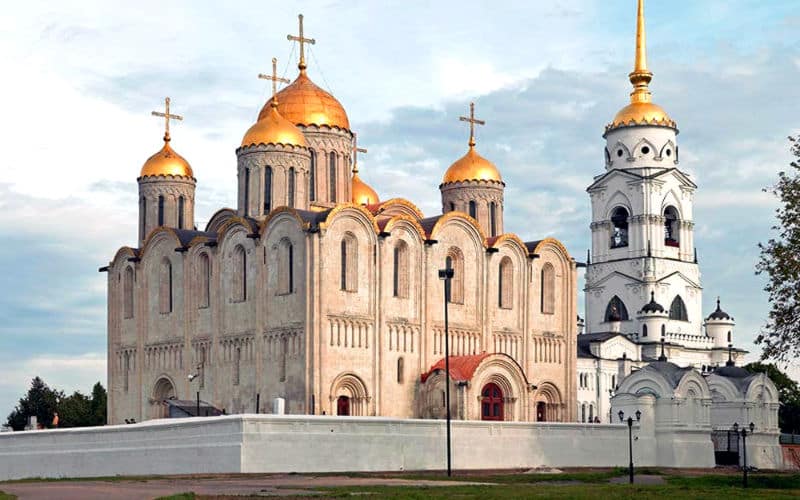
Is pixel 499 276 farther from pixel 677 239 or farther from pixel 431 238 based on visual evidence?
pixel 677 239

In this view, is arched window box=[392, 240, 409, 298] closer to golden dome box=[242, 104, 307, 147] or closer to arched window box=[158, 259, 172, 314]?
golden dome box=[242, 104, 307, 147]

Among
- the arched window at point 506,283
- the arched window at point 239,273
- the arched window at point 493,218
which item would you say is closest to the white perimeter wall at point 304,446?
the arched window at point 506,283

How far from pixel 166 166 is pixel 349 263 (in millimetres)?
15683

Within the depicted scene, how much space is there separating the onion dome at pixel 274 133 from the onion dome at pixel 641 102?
153 feet

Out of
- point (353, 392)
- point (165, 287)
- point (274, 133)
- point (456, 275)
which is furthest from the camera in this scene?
point (165, 287)

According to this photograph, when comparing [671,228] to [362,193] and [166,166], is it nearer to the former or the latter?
[362,193]

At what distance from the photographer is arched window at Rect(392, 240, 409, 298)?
61438 mm

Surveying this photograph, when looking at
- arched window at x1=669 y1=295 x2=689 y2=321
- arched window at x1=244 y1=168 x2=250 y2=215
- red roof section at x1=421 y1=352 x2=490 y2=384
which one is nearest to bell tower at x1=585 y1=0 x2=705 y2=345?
arched window at x1=669 y1=295 x2=689 y2=321

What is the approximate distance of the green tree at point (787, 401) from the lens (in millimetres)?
98438

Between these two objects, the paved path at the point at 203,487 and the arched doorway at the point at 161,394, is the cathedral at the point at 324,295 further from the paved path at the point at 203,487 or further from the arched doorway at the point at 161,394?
the paved path at the point at 203,487

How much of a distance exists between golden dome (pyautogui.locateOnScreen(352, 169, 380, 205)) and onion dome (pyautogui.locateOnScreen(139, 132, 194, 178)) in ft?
26.9

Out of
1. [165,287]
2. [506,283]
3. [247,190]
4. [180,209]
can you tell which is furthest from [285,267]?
[180,209]

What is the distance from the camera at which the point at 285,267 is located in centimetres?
5981

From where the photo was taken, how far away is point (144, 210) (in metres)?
71.4
